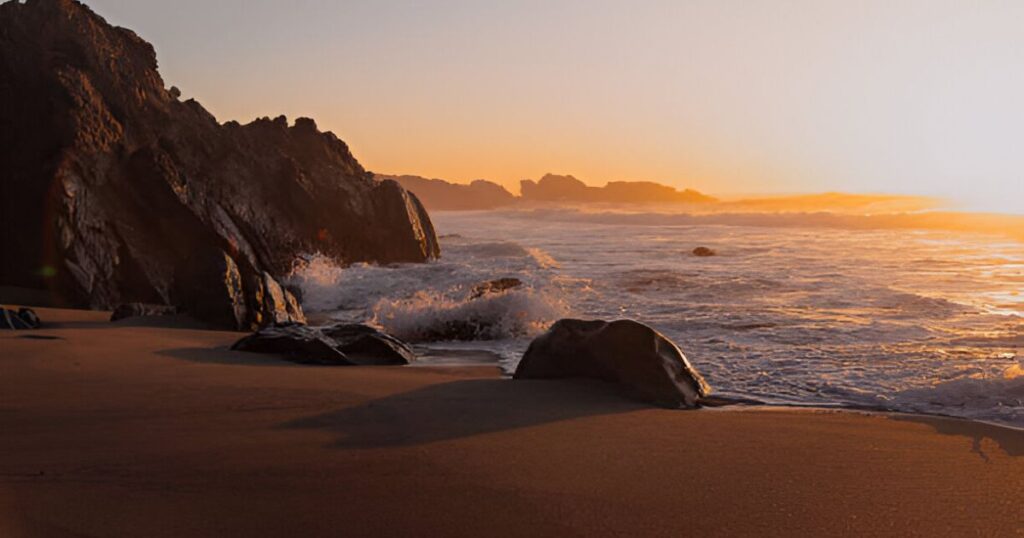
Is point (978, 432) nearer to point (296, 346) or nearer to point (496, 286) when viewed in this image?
point (296, 346)

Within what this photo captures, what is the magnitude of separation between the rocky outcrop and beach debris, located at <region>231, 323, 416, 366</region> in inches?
61.8

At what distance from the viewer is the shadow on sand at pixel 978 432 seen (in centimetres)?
392

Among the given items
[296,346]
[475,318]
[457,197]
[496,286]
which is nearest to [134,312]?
[296,346]

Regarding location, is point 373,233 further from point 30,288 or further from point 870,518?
point 870,518

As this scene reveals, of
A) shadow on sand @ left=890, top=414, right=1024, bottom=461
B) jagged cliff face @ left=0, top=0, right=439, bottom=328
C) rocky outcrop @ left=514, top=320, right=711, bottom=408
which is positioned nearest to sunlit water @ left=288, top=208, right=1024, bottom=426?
shadow on sand @ left=890, top=414, right=1024, bottom=461

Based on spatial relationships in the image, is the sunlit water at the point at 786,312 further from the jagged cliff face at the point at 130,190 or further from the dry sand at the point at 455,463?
the jagged cliff face at the point at 130,190

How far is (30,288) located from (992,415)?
1032 cm

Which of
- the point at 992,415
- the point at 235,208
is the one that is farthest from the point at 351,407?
the point at 235,208

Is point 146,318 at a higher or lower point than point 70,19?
lower

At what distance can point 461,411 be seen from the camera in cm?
425

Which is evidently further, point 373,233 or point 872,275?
point 373,233

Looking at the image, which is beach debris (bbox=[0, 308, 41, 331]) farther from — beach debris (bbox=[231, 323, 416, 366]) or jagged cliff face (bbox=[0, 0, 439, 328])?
beach debris (bbox=[231, 323, 416, 366])

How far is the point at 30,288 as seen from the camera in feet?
34.2

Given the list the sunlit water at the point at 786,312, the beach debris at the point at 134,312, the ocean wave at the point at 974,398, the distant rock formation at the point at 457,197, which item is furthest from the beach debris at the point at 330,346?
the distant rock formation at the point at 457,197
